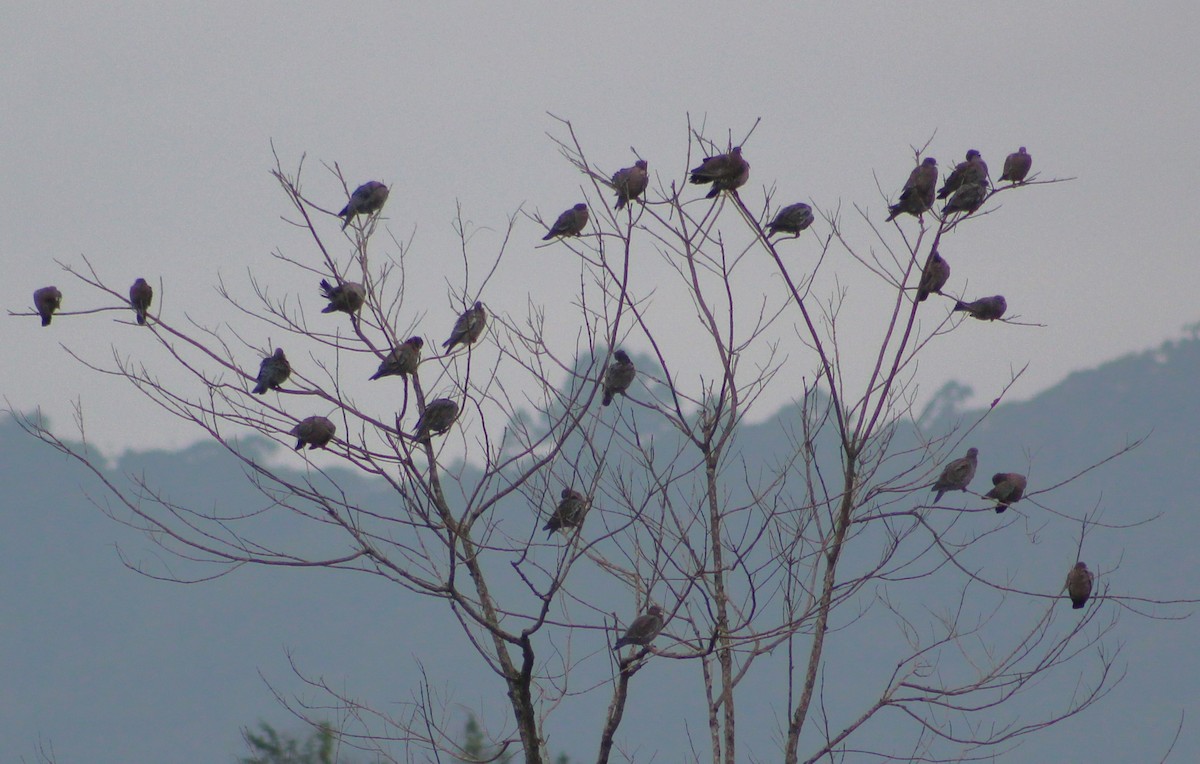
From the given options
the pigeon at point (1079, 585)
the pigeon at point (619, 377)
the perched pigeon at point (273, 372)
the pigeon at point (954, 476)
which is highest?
the pigeon at point (619, 377)

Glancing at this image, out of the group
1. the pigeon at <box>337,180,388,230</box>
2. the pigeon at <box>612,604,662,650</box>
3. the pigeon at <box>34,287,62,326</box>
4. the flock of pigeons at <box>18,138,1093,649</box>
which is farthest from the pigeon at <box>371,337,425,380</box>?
the pigeon at <box>34,287,62,326</box>

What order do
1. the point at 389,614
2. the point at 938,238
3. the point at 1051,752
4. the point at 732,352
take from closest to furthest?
1. the point at 732,352
2. the point at 938,238
3. the point at 1051,752
4. the point at 389,614

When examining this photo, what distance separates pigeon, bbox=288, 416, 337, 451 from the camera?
4.99m

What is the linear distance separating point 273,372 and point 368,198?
3.41ft

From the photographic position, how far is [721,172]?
5449 millimetres

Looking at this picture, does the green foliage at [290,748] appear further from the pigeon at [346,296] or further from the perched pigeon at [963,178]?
the perched pigeon at [963,178]

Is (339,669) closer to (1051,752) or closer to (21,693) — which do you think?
(21,693)

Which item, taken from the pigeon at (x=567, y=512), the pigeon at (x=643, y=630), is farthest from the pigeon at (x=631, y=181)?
the pigeon at (x=643, y=630)

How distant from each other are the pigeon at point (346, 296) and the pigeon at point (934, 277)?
2396 mm

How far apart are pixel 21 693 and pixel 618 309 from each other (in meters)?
72.7

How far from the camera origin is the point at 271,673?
72.1 m

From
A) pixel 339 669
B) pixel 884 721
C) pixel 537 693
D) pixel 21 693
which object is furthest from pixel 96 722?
pixel 537 693

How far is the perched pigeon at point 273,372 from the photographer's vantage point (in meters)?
5.03

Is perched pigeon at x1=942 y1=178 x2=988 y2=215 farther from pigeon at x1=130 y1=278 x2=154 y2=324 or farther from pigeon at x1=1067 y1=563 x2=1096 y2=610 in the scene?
pigeon at x1=130 y1=278 x2=154 y2=324
